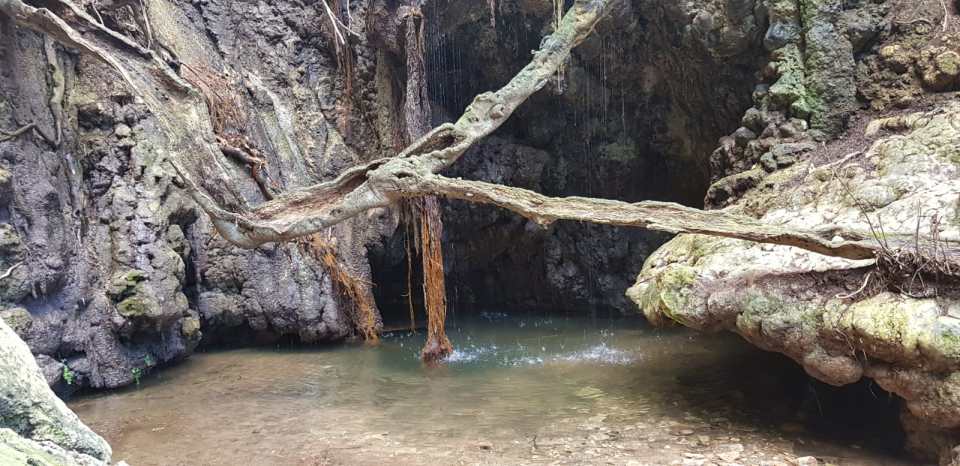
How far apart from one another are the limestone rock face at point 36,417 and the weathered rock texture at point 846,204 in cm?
389

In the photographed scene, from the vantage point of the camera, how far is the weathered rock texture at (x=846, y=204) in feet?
11.5

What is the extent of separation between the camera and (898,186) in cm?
443

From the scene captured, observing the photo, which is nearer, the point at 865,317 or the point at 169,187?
the point at 865,317

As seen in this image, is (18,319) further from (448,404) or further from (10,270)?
(448,404)

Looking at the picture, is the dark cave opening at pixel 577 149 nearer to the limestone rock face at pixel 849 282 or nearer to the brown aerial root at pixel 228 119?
the limestone rock face at pixel 849 282

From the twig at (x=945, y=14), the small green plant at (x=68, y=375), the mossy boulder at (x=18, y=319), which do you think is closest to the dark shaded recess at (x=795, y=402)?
the twig at (x=945, y=14)

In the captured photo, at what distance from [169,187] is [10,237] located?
2.04 metres

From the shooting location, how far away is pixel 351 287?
8234mm

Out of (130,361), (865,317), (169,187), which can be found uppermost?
(169,187)

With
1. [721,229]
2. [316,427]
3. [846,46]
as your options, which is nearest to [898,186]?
[721,229]

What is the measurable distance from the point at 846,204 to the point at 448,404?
3.71m

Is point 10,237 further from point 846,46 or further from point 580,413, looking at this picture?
point 846,46

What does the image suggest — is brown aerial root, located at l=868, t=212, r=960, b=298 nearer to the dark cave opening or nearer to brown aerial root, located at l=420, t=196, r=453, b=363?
the dark cave opening

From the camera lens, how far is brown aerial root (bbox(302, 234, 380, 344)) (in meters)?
8.13
